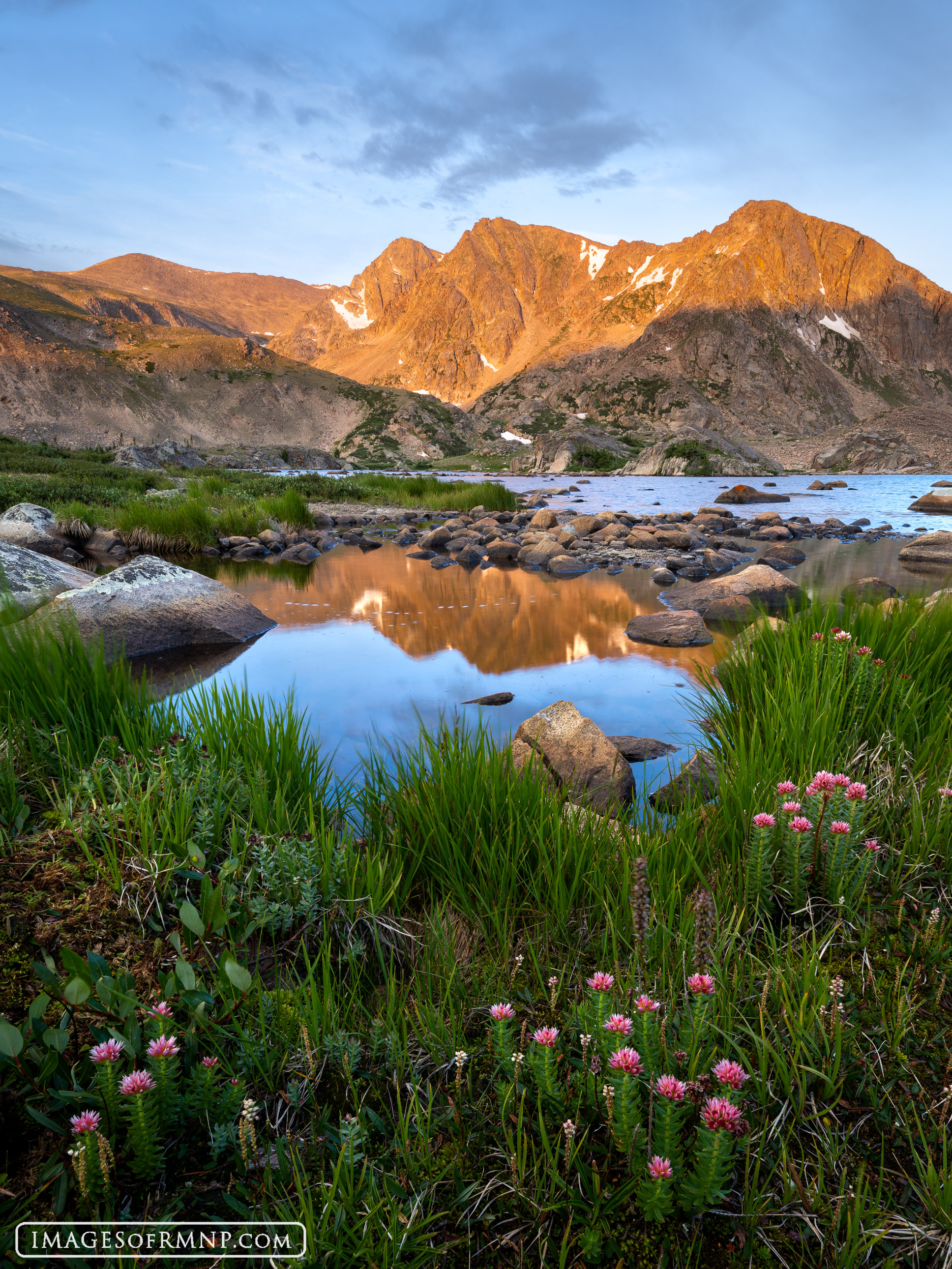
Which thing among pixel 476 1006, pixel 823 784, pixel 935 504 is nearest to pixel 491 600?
pixel 823 784

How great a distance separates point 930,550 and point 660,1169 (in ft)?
58.3

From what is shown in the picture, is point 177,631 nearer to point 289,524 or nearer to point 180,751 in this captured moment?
point 180,751

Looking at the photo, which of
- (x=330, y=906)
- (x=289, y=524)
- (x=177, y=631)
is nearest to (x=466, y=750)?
(x=330, y=906)

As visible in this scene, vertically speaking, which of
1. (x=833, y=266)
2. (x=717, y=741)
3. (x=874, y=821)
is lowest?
(x=717, y=741)

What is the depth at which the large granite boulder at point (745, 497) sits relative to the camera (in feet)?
106

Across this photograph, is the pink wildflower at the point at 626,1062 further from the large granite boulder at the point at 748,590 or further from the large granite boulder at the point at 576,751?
the large granite boulder at the point at 748,590

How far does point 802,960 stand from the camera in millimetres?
1844

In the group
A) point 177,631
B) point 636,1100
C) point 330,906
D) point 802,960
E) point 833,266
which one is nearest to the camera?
point 636,1100

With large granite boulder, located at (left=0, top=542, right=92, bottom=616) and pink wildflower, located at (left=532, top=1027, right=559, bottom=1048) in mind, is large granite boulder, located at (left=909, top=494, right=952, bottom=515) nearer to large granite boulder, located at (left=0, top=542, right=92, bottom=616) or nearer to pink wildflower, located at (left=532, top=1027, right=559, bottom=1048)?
large granite boulder, located at (left=0, top=542, right=92, bottom=616)

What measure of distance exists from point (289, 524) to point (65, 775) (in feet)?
54.6

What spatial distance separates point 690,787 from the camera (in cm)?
313

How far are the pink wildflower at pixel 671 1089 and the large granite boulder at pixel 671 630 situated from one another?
6922 mm

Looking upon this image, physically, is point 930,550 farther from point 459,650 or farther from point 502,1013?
point 502,1013

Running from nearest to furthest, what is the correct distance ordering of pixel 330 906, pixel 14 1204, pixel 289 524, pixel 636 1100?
pixel 14 1204 → pixel 636 1100 → pixel 330 906 → pixel 289 524
